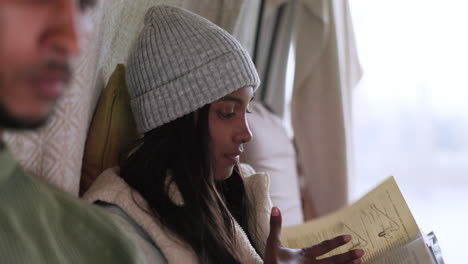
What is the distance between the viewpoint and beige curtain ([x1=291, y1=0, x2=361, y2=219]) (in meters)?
1.89

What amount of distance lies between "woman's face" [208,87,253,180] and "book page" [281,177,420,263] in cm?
24

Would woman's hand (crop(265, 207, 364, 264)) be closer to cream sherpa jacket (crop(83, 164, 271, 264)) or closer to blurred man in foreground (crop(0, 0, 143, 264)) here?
cream sherpa jacket (crop(83, 164, 271, 264))

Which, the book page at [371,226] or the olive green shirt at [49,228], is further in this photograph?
the book page at [371,226]

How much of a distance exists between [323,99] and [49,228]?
1.41 meters

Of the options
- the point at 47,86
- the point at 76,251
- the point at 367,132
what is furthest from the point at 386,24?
the point at 47,86

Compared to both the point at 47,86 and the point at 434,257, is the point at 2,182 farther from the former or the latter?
the point at 434,257

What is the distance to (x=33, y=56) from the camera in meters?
0.43

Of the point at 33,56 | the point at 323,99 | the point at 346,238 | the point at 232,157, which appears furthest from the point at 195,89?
the point at 323,99

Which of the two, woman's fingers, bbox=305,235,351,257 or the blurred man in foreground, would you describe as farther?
woman's fingers, bbox=305,235,351,257

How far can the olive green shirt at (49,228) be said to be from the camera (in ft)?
2.01

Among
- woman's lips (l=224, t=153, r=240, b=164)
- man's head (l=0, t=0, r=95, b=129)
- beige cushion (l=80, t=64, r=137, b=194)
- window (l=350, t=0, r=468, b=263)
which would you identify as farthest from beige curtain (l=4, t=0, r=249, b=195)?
window (l=350, t=0, r=468, b=263)

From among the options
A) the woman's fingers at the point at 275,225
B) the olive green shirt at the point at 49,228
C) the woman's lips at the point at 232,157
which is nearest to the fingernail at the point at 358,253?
the woman's fingers at the point at 275,225

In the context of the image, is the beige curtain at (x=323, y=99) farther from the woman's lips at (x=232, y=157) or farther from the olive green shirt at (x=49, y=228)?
the olive green shirt at (x=49, y=228)

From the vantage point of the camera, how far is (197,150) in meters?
0.99
